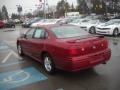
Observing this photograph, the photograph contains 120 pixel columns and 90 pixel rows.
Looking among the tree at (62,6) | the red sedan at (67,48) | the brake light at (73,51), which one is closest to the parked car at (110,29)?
the red sedan at (67,48)

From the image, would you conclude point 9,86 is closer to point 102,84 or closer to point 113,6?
point 102,84

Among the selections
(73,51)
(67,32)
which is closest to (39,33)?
(67,32)

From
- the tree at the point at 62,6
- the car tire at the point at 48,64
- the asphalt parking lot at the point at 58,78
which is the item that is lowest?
the asphalt parking lot at the point at 58,78

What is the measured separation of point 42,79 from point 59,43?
3.95ft

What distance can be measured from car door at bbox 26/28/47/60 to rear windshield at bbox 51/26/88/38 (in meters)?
0.42

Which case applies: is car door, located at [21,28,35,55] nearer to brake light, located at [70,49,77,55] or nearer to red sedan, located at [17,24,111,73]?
red sedan, located at [17,24,111,73]

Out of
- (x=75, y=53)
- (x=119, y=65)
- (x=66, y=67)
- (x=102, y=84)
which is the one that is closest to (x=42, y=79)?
(x=66, y=67)

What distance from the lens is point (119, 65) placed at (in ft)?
23.3

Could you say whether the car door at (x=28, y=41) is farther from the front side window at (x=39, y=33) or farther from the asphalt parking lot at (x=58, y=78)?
the asphalt parking lot at (x=58, y=78)

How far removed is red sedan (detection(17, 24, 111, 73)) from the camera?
18.1 feet

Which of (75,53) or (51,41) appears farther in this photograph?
(51,41)

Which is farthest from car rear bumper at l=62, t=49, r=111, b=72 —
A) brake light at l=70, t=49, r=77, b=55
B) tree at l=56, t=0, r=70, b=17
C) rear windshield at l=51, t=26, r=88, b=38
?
tree at l=56, t=0, r=70, b=17

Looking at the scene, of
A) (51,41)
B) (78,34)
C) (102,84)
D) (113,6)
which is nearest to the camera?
(102,84)

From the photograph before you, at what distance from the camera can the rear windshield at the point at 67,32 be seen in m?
6.42
